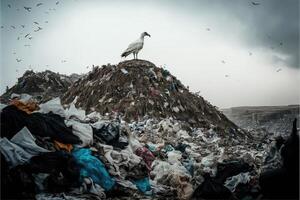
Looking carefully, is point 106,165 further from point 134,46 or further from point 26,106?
point 134,46

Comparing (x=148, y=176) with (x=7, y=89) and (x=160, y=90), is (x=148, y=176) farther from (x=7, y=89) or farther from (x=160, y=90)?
(x=7, y=89)

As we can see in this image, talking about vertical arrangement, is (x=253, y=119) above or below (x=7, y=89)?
below

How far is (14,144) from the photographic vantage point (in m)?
4.46

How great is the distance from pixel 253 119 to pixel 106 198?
18.9 m

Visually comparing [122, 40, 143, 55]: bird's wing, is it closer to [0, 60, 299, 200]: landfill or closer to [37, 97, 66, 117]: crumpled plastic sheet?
[0, 60, 299, 200]: landfill

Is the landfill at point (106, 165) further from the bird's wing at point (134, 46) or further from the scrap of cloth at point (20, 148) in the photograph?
the bird's wing at point (134, 46)

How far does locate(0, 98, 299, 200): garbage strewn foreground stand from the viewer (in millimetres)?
4012

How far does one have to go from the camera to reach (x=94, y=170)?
4883 mm

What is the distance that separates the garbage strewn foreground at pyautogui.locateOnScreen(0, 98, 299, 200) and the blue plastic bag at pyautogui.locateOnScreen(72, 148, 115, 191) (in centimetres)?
1

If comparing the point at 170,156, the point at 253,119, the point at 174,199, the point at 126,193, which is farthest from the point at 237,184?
the point at 253,119

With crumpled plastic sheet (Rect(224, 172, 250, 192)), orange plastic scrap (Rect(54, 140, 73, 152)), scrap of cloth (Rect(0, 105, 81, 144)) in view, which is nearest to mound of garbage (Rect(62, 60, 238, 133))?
scrap of cloth (Rect(0, 105, 81, 144))

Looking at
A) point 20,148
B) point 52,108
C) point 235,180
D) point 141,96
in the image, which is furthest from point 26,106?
point 141,96

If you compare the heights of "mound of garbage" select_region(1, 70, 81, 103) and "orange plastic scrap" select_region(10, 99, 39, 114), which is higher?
"mound of garbage" select_region(1, 70, 81, 103)

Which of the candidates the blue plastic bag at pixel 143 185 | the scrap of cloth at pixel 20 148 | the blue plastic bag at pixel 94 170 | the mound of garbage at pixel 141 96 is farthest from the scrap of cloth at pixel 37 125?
the mound of garbage at pixel 141 96
